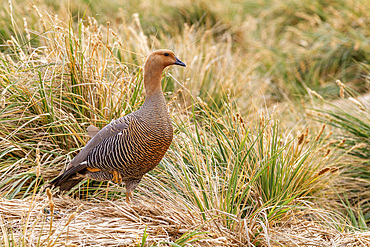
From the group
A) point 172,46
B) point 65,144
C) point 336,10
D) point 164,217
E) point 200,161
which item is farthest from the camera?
point 336,10

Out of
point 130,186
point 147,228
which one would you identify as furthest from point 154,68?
point 147,228

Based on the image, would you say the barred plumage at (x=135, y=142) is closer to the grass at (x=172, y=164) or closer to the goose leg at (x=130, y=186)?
the goose leg at (x=130, y=186)

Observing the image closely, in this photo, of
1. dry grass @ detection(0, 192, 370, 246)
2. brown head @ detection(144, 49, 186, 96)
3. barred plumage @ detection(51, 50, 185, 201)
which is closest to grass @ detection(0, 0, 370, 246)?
dry grass @ detection(0, 192, 370, 246)

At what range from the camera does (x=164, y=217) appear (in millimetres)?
3152

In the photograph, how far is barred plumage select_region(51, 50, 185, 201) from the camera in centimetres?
301

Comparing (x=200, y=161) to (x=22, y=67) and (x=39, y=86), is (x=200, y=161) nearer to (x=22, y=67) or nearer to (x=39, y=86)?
(x=39, y=86)

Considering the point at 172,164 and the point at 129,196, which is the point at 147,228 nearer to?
the point at 129,196

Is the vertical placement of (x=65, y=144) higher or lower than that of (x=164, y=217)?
higher

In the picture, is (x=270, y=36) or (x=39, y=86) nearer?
(x=39, y=86)

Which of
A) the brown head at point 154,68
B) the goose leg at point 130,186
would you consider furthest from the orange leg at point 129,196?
the brown head at point 154,68

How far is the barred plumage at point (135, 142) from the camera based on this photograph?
3.01 m

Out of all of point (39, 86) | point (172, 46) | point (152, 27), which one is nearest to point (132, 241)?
point (39, 86)

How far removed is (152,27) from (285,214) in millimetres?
5109

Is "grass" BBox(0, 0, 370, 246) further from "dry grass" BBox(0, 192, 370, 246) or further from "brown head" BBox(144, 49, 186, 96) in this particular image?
"brown head" BBox(144, 49, 186, 96)
